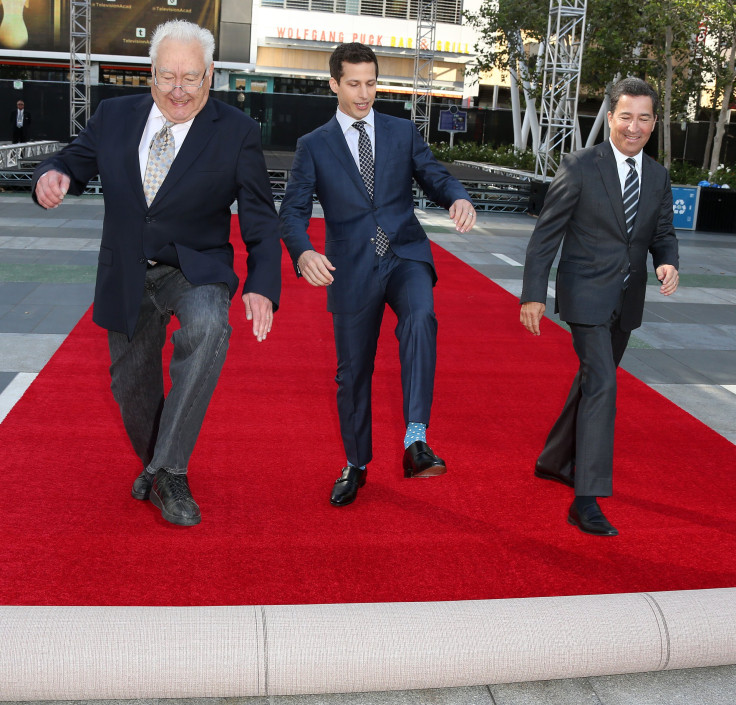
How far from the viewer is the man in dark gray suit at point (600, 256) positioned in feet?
13.8

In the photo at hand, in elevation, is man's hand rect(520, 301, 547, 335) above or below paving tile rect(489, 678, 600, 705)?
above

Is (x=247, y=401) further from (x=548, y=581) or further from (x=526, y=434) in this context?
(x=548, y=581)

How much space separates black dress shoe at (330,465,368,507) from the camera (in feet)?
14.5

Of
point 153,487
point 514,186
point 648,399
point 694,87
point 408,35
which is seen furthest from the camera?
point 408,35

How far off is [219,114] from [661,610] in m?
2.46

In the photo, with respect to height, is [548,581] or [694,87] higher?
[694,87]

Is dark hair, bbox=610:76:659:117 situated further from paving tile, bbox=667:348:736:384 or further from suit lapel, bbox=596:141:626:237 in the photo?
paving tile, bbox=667:348:736:384

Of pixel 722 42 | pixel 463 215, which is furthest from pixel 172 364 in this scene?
pixel 722 42

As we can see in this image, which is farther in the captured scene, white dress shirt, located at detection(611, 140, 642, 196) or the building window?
the building window

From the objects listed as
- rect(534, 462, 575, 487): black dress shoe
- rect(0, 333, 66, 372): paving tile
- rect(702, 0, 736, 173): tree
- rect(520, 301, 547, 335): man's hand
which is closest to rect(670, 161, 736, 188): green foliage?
rect(702, 0, 736, 173): tree

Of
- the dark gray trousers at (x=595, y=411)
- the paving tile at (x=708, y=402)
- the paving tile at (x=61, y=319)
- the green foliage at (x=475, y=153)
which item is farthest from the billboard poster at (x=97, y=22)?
the dark gray trousers at (x=595, y=411)

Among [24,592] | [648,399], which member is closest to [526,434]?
[648,399]

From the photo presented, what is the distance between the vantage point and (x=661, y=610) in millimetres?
3172

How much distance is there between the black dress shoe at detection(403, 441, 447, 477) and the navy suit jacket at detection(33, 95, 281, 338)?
0.83 meters
